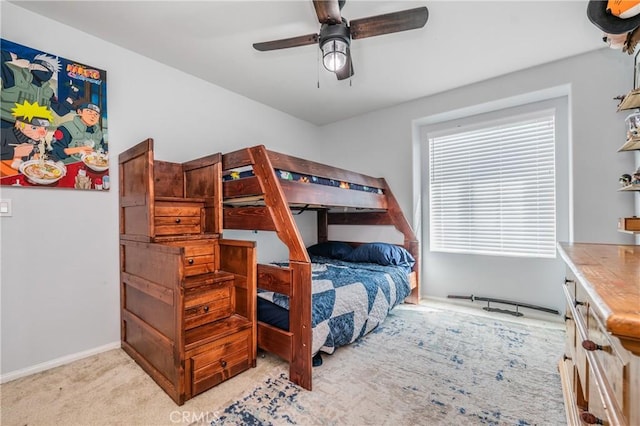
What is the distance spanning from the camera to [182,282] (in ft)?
5.48

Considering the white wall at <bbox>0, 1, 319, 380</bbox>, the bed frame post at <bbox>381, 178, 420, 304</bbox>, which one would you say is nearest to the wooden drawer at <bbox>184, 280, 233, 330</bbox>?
the white wall at <bbox>0, 1, 319, 380</bbox>

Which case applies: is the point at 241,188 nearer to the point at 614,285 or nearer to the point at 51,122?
the point at 51,122

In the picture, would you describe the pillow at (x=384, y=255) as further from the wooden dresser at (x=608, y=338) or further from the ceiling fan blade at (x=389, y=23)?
the ceiling fan blade at (x=389, y=23)

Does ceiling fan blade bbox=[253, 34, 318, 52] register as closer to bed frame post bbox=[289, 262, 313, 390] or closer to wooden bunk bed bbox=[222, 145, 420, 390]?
wooden bunk bed bbox=[222, 145, 420, 390]

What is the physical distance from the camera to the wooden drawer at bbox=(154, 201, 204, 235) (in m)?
2.05

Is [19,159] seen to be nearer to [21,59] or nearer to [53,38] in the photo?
[21,59]

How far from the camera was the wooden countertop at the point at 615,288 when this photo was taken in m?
0.54

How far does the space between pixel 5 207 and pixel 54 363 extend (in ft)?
3.83

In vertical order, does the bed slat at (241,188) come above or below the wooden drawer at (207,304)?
above

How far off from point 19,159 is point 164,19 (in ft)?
4.66

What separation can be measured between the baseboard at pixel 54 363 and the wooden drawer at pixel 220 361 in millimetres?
1175

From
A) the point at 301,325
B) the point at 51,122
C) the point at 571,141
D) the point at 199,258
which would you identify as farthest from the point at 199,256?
the point at 571,141

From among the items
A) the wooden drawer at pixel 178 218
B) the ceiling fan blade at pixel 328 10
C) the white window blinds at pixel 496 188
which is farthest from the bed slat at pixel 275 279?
the white window blinds at pixel 496 188

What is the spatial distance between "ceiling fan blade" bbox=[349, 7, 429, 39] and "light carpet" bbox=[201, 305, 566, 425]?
7.27 feet
